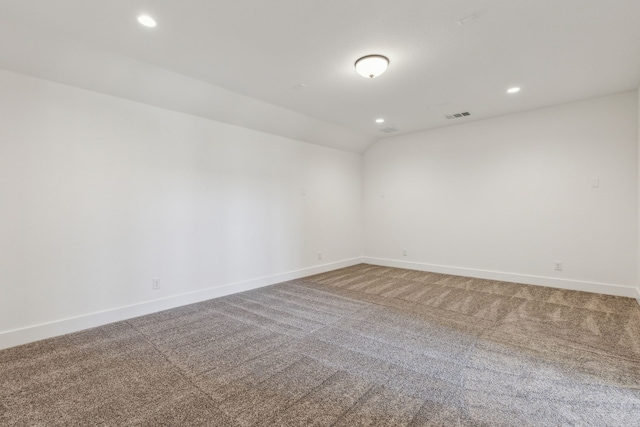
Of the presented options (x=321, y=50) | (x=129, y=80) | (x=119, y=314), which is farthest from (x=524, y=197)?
(x=119, y=314)

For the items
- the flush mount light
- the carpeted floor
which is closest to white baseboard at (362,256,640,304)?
the carpeted floor

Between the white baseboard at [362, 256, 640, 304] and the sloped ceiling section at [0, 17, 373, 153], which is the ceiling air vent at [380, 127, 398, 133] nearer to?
the sloped ceiling section at [0, 17, 373, 153]

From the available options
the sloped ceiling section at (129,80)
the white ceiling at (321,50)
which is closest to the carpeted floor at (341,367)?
the sloped ceiling section at (129,80)

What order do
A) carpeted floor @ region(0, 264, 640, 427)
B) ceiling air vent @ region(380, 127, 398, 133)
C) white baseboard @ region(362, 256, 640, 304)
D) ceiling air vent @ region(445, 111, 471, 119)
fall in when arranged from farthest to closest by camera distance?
ceiling air vent @ region(380, 127, 398, 133) → ceiling air vent @ region(445, 111, 471, 119) → white baseboard @ region(362, 256, 640, 304) → carpeted floor @ region(0, 264, 640, 427)

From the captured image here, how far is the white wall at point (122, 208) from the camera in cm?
277

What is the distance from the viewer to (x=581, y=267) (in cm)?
428

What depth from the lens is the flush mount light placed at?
9.48 ft

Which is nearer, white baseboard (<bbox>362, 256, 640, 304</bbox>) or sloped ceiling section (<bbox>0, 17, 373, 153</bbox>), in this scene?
sloped ceiling section (<bbox>0, 17, 373, 153</bbox>)

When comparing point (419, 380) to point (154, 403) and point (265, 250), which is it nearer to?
point (154, 403)

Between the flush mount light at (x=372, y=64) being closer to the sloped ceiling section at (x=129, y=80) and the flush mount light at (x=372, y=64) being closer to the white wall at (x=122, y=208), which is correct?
the sloped ceiling section at (x=129, y=80)

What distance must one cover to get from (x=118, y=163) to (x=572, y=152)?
633 cm

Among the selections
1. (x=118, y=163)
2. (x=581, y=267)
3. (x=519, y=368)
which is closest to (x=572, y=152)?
(x=581, y=267)

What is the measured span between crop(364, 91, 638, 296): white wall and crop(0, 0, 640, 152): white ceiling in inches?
24.1

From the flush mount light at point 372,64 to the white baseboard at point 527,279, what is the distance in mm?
4049
